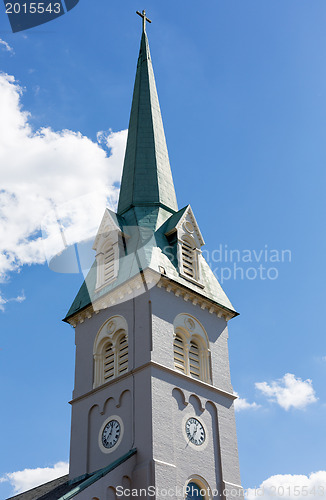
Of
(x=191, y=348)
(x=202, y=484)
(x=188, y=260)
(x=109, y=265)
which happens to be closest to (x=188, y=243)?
(x=188, y=260)

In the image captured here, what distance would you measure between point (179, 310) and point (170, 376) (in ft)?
12.0

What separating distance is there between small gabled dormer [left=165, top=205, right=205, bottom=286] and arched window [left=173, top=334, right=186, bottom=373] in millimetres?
3416

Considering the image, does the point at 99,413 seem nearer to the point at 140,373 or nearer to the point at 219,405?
the point at 140,373

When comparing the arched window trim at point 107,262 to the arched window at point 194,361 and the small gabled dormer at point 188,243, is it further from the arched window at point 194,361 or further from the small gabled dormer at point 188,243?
the arched window at point 194,361

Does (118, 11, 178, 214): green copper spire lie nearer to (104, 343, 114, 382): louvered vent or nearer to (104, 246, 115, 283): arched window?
(104, 246, 115, 283): arched window

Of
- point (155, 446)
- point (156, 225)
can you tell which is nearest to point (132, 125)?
point (156, 225)

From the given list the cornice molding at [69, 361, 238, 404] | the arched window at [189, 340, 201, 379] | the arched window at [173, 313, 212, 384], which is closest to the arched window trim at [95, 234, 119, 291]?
the arched window at [173, 313, 212, 384]

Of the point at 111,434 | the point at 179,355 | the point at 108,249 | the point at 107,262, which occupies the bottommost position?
the point at 111,434

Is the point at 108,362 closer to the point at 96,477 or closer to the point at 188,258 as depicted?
the point at 96,477

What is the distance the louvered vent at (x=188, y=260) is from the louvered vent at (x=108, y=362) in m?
5.47

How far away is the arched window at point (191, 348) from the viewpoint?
30.6 meters

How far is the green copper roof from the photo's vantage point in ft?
122

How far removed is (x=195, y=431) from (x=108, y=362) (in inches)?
211

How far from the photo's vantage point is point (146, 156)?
1528 inches
